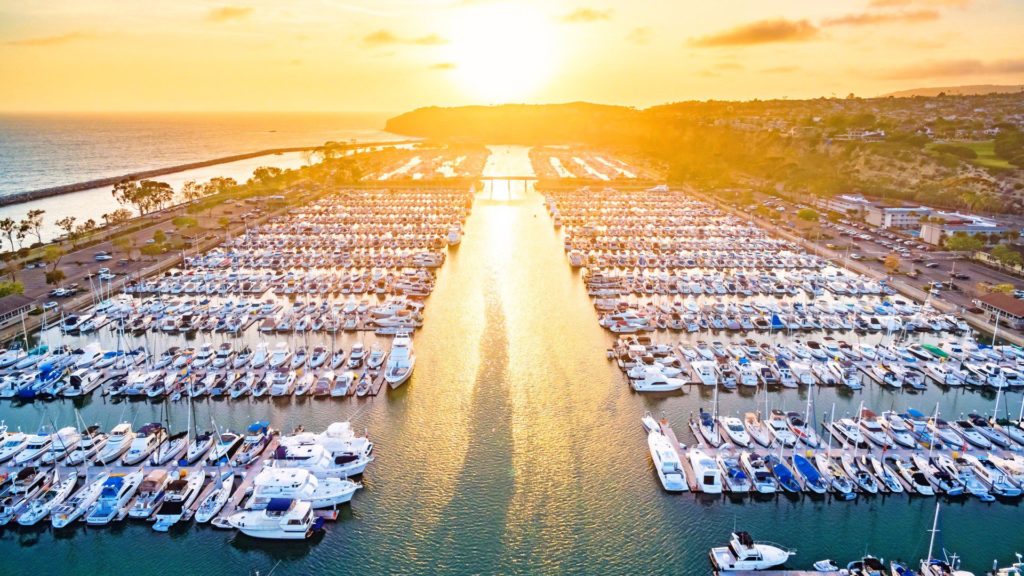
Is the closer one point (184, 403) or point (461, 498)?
point (461, 498)

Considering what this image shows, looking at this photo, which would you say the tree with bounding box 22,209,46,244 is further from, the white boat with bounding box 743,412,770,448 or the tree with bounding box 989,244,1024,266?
the tree with bounding box 989,244,1024,266

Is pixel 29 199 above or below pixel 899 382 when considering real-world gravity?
above

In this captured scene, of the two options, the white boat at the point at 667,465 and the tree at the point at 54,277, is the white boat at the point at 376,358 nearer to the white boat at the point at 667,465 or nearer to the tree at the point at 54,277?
the white boat at the point at 667,465

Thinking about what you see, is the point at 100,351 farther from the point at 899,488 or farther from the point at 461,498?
the point at 899,488

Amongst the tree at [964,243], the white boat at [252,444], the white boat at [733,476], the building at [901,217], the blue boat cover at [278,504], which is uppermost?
the building at [901,217]

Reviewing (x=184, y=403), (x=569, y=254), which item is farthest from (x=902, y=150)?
(x=184, y=403)

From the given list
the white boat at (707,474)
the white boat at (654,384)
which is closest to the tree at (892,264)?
the white boat at (654,384)
